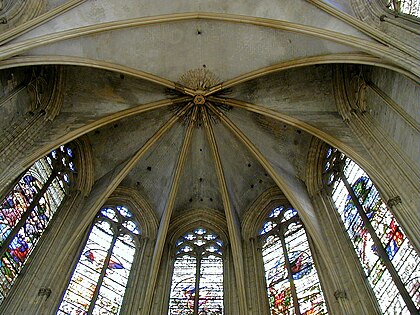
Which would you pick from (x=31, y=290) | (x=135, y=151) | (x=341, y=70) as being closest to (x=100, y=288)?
(x=31, y=290)

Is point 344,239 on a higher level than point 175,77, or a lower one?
lower

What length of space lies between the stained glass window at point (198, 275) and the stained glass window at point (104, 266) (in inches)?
51.1

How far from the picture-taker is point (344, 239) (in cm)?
1166

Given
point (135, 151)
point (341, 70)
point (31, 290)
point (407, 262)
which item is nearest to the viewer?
point (407, 262)

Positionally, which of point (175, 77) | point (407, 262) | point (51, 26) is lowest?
point (407, 262)

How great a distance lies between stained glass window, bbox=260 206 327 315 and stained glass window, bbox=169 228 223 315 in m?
1.33

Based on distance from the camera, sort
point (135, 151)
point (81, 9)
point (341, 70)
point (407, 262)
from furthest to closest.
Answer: point (135, 151) → point (341, 70) → point (81, 9) → point (407, 262)

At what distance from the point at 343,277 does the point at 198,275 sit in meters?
4.27

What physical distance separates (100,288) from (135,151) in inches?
161

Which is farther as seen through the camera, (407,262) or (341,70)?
(341,70)

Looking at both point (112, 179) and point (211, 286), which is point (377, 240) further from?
point (112, 179)

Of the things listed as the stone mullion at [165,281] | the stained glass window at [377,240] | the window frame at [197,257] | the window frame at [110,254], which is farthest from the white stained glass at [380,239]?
the window frame at [110,254]

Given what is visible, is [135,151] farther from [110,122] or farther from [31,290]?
[31,290]

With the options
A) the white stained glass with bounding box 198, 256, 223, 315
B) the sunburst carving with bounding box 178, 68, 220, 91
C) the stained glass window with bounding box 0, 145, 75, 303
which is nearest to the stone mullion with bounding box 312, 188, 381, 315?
the white stained glass with bounding box 198, 256, 223, 315
